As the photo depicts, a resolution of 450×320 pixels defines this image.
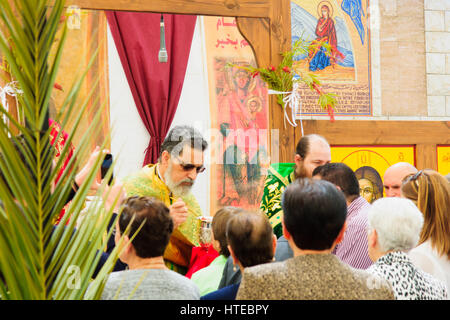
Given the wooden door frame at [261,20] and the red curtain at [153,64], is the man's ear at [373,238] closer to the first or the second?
the wooden door frame at [261,20]

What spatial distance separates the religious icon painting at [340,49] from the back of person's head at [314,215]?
14.7ft

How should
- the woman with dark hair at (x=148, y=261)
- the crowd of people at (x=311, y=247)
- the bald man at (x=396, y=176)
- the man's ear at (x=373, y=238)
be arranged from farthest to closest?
the bald man at (x=396, y=176)
the man's ear at (x=373, y=238)
the woman with dark hair at (x=148, y=261)
the crowd of people at (x=311, y=247)

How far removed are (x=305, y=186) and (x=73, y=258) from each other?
Answer: 90 cm

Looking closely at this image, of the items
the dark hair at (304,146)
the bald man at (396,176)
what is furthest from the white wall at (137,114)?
the bald man at (396,176)

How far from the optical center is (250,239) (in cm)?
200

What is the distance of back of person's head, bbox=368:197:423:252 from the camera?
1998 mm

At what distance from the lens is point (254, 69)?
4.52 meters

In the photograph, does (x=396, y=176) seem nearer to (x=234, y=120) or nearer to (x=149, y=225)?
(x=234, y=120)

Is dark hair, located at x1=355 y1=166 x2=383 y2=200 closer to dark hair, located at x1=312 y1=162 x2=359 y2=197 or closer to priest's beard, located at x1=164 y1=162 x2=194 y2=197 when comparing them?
priest's beard, located at x1=164 y1=162 x2=194 y2=197

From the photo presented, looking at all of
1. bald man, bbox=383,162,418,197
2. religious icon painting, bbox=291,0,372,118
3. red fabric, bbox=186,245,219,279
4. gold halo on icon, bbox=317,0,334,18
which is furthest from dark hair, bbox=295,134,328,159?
gold halo on icon, bbox=317,0,334,18

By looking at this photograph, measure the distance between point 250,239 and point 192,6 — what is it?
2795 millimetres

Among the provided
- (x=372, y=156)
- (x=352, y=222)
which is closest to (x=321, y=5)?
(x=372, y=156)

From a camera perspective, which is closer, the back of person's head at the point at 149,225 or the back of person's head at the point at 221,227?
the back of person's head at the point at 149,225

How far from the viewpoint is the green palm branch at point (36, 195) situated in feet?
3.33
